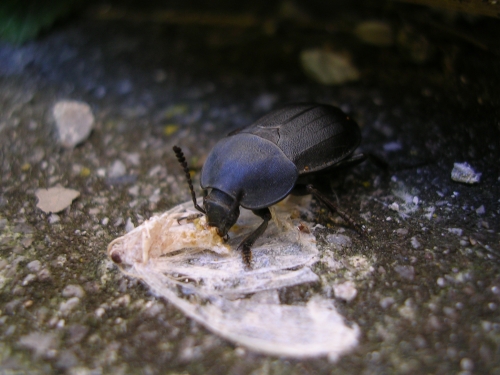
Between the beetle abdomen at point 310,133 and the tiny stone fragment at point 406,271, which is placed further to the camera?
the beetle abdomen at point 310,133

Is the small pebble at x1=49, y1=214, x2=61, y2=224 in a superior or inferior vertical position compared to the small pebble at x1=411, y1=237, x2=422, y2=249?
superior

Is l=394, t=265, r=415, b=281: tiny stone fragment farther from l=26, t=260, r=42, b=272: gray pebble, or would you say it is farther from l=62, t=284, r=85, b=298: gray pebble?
l=26, t=260, r=42, b=272: gray pebble

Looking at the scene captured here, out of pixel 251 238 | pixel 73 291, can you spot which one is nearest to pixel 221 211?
pixel 251 238

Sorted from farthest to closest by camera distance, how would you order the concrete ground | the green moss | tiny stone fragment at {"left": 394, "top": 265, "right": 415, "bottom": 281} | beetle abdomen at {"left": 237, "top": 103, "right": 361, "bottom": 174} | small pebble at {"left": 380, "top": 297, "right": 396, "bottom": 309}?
the green moss < beetle abdomen at {"left": 237, "top": 103, "right": 361, "bottom": 174} < tiny stone fragment at {"left": 394, "top": 265, "right": 415, "bottom": 281} < small pebble at {"left": 380, "top": 297, "right": 396, "bottom": 309} < the concrete ground

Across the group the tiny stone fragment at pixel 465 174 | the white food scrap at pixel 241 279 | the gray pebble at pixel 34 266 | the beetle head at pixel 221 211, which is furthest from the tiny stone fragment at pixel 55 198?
the tiny stone fragment at pixel 465 174

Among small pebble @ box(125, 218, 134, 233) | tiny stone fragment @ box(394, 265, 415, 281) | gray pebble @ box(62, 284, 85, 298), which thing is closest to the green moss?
small pebble @ box(125, 218, 134, 233)

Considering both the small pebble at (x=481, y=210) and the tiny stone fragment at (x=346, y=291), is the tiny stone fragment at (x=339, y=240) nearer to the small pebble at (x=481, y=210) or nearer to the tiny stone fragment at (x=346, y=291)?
the tiny stone fragment at (x=346, y=291)

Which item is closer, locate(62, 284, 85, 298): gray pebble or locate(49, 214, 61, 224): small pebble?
locate(62, 284, 85, 298): gray pebble
